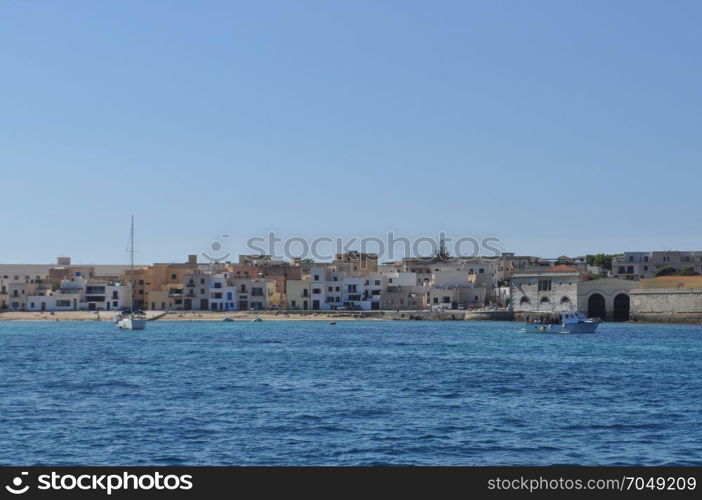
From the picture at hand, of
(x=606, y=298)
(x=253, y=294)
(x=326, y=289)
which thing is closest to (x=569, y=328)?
(x=606, y=298)

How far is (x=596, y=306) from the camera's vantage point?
376 ft

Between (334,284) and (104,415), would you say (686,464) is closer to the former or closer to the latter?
(104,415)

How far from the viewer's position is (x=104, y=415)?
30.8 metres

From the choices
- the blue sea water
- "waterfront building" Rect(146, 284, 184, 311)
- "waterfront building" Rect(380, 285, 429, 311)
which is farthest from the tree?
the blue sea water

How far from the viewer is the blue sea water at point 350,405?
2469 centimetres

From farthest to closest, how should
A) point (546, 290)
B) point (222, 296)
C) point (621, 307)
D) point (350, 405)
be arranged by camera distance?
point (222, 296) → point (546, 290) → point (621, 307) → point (350, 405)

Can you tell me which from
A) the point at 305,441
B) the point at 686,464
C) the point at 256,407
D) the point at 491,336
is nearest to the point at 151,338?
the point at 491,336

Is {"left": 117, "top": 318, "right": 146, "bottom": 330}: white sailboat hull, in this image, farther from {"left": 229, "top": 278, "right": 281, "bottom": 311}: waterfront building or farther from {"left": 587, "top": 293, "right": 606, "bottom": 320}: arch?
{"left": 587, "top": 293, "right": 606, "bottom": 320}: arch

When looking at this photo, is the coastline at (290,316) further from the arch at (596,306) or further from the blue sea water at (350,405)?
the blue sea water at (350,405)

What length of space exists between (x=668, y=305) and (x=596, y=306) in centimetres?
878

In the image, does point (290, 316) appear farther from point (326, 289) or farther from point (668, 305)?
point (668, 305)

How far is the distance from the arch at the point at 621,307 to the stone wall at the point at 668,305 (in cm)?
356

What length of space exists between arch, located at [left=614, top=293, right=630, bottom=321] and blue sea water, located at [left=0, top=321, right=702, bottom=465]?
160ft

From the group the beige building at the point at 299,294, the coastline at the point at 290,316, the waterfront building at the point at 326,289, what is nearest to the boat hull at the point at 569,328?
the coastline at the point at 290,316
